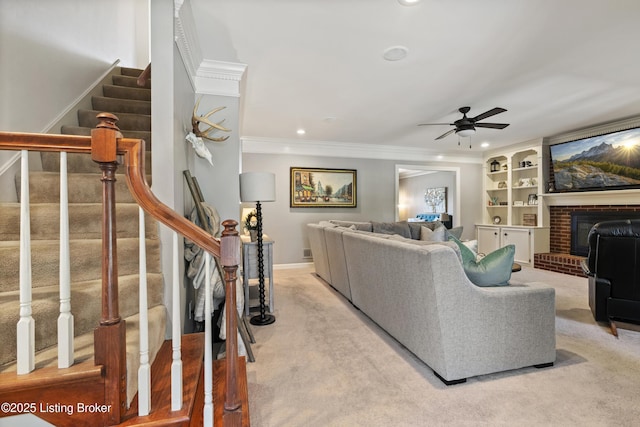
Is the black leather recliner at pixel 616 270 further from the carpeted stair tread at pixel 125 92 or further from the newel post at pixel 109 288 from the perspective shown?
the carpeted stair tread at pixel 125 92

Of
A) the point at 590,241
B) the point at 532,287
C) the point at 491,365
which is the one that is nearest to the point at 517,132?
the point at 590,241

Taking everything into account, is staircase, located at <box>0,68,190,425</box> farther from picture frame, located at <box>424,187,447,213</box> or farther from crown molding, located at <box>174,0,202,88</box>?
picture frame, located at <box>424,187,447,213</box>

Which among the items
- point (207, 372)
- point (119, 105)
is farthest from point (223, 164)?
point (207, 372)

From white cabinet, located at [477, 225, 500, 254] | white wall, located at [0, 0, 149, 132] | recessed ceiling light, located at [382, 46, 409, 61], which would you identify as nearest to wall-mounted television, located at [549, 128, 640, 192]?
white cabinet, located at [477, 225, 500, 254]

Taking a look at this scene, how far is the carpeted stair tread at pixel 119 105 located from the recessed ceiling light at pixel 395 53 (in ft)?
7.71

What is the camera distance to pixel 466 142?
5945mm

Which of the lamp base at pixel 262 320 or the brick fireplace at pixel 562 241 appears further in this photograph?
the brick fireplace at pixel 562 241

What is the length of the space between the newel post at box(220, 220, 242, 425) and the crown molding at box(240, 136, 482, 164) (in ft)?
14.8

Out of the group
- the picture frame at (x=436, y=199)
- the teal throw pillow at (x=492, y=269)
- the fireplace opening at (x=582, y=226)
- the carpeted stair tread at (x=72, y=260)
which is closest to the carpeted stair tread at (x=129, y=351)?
the carpeted stair tread at (x=72, y=260)

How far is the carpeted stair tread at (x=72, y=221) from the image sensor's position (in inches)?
67.0

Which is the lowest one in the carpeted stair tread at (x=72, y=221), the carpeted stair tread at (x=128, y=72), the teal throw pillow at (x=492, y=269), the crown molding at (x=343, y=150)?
the teal throw pillow at (x=492, y=269)

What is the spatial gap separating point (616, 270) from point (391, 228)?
106 inches

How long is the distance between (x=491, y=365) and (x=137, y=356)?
6.76 ft

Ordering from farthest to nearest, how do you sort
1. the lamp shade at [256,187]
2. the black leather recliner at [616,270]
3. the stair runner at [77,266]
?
the lamp shade at [256,187] → the black leather recliner at [616,270] → the stair runner at [77,266]
